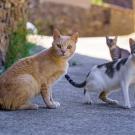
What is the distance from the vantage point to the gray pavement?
6.80m

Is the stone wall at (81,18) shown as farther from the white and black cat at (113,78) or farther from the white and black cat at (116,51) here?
the white and black cat at (113,78)

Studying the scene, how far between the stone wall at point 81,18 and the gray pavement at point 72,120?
→ 17.6 m

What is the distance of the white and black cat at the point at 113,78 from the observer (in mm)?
8375

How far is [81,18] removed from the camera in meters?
27.5

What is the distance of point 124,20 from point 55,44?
17994mm

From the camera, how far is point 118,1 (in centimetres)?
2953

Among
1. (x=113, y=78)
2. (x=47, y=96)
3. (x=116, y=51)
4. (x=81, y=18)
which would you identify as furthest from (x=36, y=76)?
(x=81, y=18)

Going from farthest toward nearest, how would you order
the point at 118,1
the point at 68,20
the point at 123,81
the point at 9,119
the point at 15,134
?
1. the point at 118,1
2. the point at 68,20
3. the point at 123,81
4. the point at 9,119
5. the point at 15,134

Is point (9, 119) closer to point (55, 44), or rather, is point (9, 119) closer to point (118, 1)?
point (55, 44)

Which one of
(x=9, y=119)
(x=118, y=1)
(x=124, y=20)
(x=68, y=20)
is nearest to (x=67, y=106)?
(x=9, y=119)

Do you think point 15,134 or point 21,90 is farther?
point 21,90

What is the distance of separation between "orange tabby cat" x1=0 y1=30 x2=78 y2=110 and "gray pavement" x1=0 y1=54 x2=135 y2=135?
0.16m

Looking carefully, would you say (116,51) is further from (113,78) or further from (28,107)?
(28,107)

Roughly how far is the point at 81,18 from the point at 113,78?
19.1 meters
